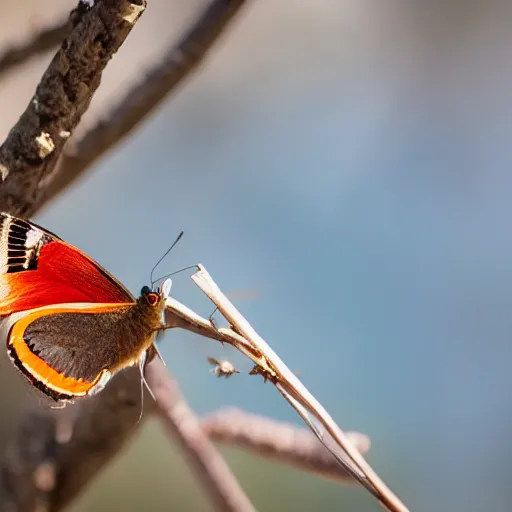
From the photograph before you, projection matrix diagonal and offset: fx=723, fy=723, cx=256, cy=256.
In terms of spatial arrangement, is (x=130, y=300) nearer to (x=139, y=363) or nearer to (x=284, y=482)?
(x=139, y=363)

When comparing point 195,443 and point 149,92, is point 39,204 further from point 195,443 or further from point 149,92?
point 195,443

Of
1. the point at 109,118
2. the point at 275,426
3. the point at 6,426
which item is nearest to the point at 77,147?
the point at 109,118

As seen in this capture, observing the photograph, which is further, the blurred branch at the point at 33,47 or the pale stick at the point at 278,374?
the blurred branch at the point at 33,47

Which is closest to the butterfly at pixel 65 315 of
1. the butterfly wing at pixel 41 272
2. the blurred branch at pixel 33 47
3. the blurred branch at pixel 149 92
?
the butterfly wing at pixel 41 272

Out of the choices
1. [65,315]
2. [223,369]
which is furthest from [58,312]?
[223,369]

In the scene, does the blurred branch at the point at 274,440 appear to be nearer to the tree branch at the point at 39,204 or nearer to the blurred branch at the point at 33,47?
the tree branch at the point at 39,204

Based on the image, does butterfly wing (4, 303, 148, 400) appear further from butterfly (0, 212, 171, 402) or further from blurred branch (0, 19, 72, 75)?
blurred branch (0, 19, 72, 75)

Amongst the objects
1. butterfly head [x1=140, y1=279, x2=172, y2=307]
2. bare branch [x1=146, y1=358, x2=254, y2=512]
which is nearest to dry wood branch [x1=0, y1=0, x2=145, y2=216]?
butterfly head [x1=140, y1=279, x2=172, y2=307]
